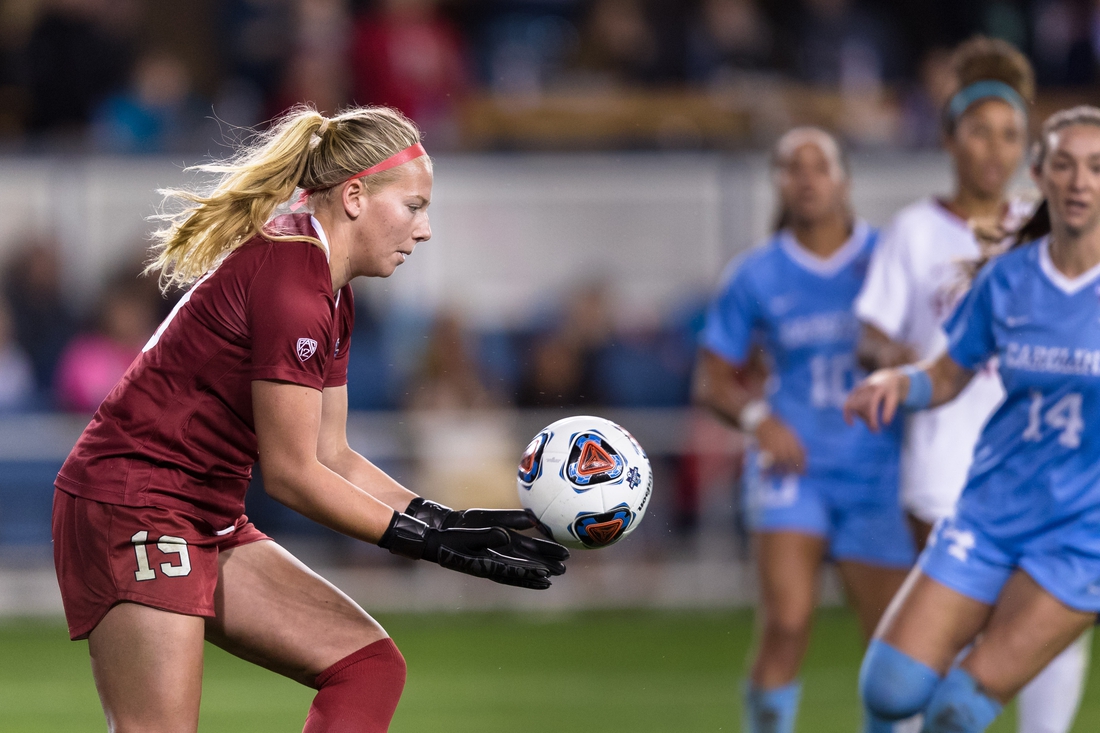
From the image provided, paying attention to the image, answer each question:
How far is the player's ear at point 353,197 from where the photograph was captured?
3.76 metres

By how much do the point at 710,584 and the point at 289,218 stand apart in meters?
7.00

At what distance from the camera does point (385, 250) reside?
3.80 meters

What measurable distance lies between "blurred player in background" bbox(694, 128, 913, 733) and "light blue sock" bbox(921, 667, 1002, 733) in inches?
49.9

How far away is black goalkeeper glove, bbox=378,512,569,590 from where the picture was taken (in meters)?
3.61

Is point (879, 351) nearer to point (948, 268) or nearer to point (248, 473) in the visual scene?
point (948, 268)

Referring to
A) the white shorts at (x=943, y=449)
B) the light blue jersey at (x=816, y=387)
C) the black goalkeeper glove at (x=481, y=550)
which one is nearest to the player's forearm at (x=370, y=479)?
the black goalkeeper glove at (x=481, y=550)

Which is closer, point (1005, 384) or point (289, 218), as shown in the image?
point (289, 218)

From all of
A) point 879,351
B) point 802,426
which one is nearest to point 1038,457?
point 879,351

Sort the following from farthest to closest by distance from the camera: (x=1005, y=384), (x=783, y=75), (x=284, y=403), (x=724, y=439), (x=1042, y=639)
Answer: (x=783, y=75) < (x=724, y=439) < (x=1005, y=384) < (x=1042, y=639) < (x=284, y=403)

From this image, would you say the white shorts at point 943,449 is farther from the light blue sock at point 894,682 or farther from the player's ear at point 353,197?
the player's ear at point 353,197

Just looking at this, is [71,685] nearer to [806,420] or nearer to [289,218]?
[806,420]

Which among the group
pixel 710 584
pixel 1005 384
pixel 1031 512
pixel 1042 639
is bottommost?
pixel 710 584

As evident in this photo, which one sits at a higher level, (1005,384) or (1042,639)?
(1005,384)

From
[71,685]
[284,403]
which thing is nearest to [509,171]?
[71,685]
